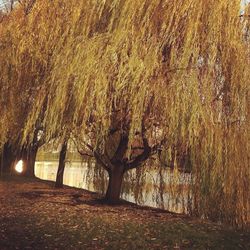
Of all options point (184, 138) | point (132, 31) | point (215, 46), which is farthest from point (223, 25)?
point (184, 138)

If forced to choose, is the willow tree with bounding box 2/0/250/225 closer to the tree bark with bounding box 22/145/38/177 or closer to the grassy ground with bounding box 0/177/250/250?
the grassy ground with bounding box 0/177/250/250

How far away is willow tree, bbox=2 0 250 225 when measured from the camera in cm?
655

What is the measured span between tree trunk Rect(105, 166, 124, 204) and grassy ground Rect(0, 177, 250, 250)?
0.25 m

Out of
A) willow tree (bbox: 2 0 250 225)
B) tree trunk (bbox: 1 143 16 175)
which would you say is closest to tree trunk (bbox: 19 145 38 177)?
tree trunk (bbox: 1 143 16 175)

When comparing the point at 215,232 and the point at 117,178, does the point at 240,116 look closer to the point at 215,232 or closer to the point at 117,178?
the point at 215,232

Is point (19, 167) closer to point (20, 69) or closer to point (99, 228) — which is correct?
point (20, 69)

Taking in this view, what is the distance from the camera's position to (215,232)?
6.80m

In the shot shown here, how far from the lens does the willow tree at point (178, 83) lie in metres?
6.55

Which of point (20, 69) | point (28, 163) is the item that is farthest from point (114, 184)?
point (28, 163)

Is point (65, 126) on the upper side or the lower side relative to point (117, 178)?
upper

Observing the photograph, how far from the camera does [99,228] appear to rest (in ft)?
21.7

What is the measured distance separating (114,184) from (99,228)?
2.26m

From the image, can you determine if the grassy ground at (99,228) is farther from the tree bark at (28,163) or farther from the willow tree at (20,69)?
the tree bark at (28,163)

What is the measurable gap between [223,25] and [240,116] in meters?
1.53
